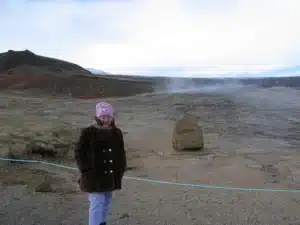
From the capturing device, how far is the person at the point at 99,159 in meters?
3.32

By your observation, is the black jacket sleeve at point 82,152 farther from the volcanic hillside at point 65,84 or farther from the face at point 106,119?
the volcanic hillside at point 65,84

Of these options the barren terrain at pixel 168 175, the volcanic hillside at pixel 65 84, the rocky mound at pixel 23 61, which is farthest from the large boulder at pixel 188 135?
the rocky mound at pixel 23 61

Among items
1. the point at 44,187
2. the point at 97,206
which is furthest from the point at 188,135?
the point at 97,206

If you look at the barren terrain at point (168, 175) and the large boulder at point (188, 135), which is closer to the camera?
the barren terrain at point (168, 175)

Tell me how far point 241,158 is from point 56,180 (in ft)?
13.3

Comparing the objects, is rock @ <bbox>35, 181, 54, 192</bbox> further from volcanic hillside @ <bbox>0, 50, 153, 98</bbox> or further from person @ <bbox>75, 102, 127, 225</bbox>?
volcanic hillside @ <bbox>0, 50, 153, 98</bbox>

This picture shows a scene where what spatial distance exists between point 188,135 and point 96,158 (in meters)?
5.98

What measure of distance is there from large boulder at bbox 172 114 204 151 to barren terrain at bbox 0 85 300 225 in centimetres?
27

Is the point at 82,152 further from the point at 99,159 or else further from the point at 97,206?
the point at 97,206

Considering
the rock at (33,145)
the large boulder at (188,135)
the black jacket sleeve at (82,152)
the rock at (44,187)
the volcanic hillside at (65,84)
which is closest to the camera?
the black jacket sleeve at (82,152)

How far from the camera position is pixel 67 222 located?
434 cm

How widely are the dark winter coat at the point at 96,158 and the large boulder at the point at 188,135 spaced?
19.1 ft

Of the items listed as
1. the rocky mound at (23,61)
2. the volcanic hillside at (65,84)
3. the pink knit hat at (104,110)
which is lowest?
the pink knit hat at (104,110)

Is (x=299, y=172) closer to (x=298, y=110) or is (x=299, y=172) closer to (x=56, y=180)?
(x=56, y=180)
